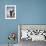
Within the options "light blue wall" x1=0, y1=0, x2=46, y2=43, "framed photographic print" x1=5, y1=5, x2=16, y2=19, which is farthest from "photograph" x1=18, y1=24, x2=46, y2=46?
"framed photographic print" x1=5, y1=5, x2=16, y2=19

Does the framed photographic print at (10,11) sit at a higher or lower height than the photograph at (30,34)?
higher

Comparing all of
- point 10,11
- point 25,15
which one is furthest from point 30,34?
point 10,11

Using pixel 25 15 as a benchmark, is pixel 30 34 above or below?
below

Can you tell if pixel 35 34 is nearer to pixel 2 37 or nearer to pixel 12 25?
pixel 12 25

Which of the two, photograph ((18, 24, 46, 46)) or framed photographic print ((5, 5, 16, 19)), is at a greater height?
framed photographic print ((5, 5, 16, 19))

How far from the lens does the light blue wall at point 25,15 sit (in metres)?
3.17

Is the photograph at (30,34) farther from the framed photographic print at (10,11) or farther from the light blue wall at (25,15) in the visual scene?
the framed photographic print at (10,11)

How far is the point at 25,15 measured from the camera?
125 inches

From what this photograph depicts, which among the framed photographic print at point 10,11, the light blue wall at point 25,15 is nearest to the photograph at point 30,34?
the light blue wall at point 25,15

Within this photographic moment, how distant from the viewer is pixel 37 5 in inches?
125

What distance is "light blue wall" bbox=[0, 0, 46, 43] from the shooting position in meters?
3.17

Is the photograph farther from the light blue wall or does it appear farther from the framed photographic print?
the framed photographic print

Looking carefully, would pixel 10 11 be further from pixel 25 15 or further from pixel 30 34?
pixel 30 34

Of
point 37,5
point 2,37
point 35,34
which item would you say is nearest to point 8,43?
point 2,37
